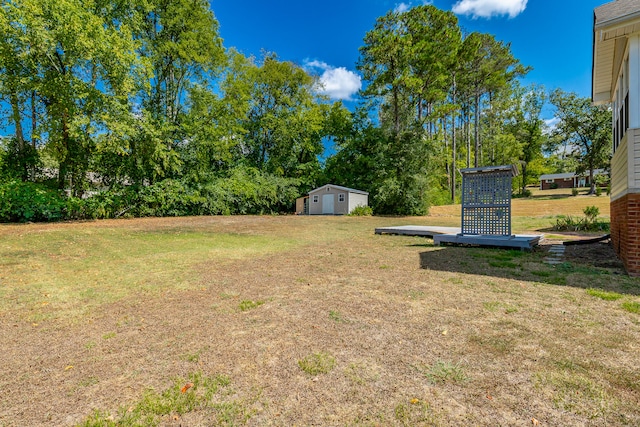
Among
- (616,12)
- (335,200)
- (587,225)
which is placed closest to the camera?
(616,12)

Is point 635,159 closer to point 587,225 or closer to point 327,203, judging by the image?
point 587,225

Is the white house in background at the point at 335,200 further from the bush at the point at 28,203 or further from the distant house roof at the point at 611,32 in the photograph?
the distant house roof at the point at 611,32

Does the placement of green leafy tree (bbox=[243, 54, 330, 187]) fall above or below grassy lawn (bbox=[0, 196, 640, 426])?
above

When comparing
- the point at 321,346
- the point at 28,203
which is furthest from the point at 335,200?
the point at 321,346

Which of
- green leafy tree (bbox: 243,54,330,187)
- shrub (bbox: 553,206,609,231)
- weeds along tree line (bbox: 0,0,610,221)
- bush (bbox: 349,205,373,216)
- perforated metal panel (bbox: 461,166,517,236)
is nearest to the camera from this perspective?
perforated metal panel (bbox: 461,166,517,236)

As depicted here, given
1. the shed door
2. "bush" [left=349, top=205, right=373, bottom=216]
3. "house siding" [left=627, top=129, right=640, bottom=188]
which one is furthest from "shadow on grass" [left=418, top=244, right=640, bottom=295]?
the shed door

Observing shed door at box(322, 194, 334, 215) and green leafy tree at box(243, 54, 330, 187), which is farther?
green leafy tree at box(243, 54, 330, 187)

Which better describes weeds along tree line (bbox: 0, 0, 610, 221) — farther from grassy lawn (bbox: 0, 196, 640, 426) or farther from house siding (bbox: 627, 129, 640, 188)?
house siding (bbox: 627, 129, 640, 188)

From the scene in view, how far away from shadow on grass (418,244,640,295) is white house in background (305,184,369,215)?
17.4 metres

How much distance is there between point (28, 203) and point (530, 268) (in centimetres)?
2007

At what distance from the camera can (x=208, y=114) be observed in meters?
22.1

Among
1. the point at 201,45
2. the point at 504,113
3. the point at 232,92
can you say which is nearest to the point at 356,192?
the point at 232,92

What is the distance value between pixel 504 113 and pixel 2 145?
49585mm

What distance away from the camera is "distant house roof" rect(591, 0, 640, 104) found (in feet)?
14.7
